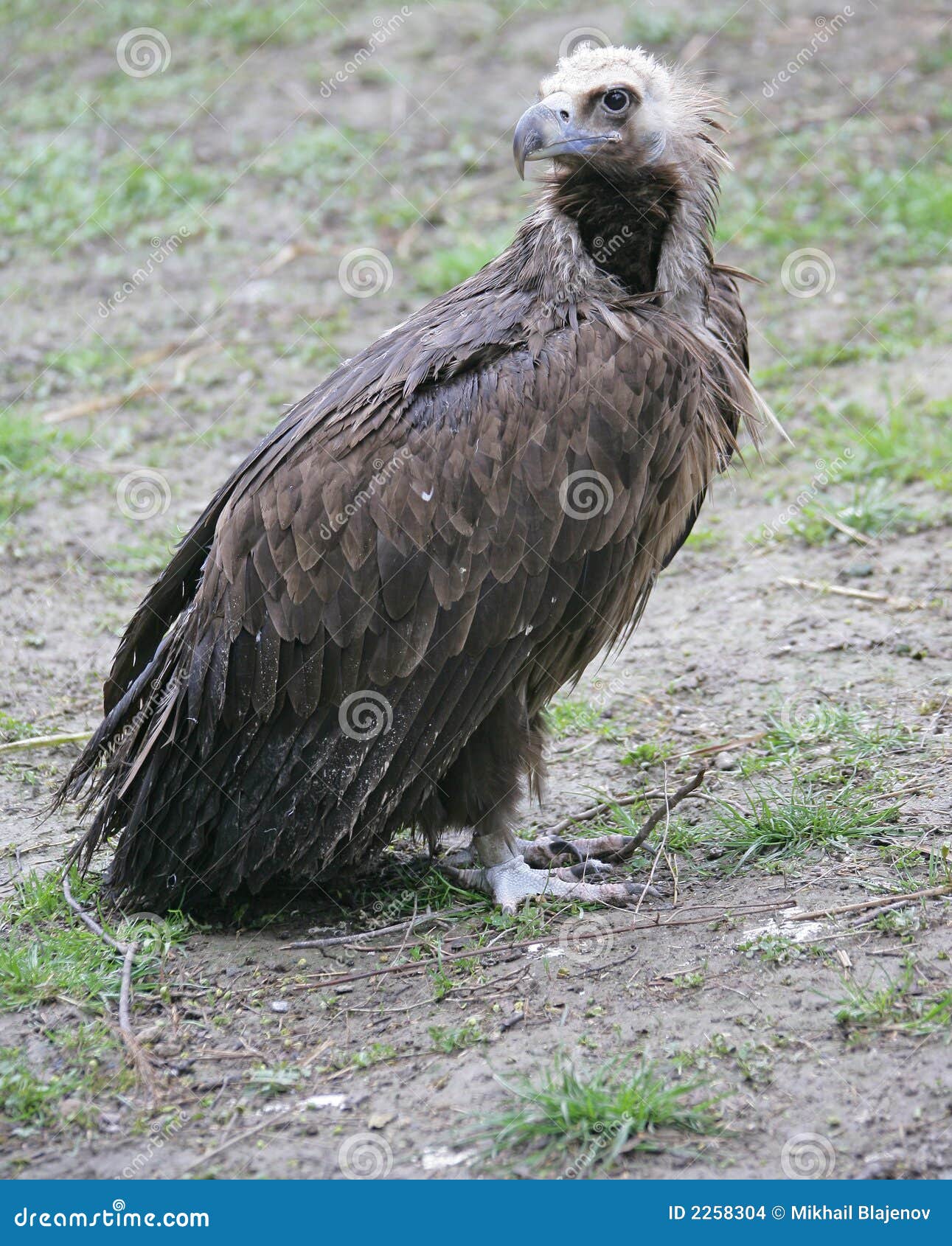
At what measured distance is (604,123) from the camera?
436cm

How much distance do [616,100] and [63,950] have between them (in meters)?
3.15

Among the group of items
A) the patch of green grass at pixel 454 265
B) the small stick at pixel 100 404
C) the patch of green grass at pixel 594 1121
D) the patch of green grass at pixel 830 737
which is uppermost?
the patch of green grass at pixel 454 265

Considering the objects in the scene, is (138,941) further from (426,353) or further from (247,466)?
(426,353)

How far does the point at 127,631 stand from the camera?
475 centimetres

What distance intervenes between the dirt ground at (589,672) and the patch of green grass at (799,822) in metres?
0.02

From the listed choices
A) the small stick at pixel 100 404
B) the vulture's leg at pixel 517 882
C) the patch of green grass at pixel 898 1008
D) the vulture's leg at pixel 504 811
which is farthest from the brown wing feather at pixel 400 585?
the small stick at pixel 100 404

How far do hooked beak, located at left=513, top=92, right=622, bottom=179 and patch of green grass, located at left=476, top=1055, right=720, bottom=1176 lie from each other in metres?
2.73

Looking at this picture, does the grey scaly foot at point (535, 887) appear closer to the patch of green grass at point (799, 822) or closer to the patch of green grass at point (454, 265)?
the patch of green grass at point (799, 822)

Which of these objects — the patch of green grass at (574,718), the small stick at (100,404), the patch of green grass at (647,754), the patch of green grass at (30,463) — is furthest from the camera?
the small stick at (100,404)

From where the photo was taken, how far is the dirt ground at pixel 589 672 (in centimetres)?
344

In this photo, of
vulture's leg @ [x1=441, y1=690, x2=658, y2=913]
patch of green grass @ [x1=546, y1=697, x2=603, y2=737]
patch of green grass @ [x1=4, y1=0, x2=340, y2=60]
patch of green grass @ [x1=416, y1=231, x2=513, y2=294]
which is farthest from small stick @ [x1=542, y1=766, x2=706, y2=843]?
patch of green grass @ [x1=4, y1=0, x2=340, y2=60]

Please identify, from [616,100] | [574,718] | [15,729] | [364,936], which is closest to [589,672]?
[574,718]

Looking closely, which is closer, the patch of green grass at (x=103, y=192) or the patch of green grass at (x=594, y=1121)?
the patch of green grass at (x=594, y=1121)

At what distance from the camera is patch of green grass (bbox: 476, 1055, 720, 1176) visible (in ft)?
10.3
